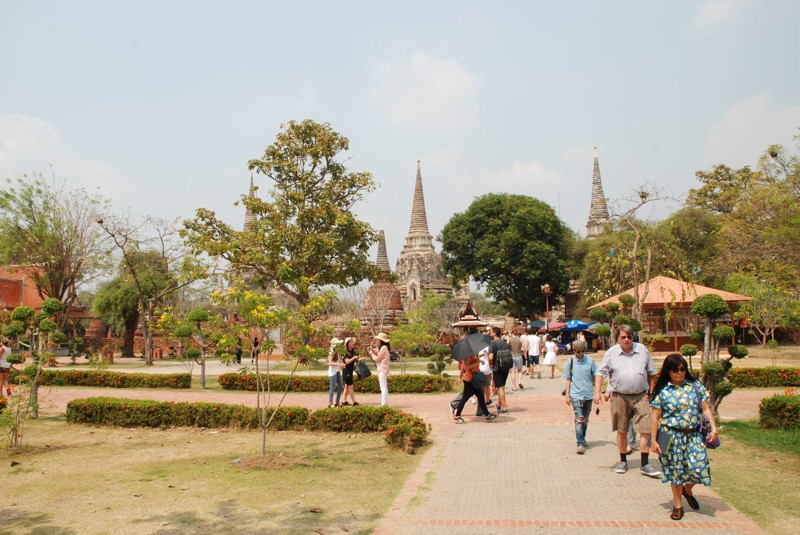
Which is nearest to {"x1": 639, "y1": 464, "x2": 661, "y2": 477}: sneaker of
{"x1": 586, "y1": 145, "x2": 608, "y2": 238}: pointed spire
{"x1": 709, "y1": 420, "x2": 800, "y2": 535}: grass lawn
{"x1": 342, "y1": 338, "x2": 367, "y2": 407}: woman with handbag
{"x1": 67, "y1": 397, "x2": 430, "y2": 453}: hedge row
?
{"x1": 709, "y1": 420, "x2": 800, "y2": 535}: grass lawn

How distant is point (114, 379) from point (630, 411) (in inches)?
619

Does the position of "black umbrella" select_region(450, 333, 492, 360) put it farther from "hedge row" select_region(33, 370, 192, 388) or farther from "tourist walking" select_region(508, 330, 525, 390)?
"hedge row" select_region(33, 370, 192, 388)

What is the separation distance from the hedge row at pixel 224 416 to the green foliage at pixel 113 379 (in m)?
6.06

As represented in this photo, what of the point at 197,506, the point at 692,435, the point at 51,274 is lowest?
the point at 197,506

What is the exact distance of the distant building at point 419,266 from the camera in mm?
55938

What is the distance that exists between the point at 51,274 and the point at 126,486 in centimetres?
2550

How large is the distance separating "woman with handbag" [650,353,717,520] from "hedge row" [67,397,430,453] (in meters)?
4.11

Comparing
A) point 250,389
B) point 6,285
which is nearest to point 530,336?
point 250,389

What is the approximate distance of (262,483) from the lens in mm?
7340

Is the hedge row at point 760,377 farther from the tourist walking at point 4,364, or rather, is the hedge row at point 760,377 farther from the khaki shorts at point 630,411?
the tourist walking at point 4,364

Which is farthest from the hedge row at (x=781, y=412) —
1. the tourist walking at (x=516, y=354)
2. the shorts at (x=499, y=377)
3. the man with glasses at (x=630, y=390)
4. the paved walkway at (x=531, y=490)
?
the tourist walking at (x=516, y=354)

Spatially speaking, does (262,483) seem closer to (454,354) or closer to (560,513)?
(560,513)

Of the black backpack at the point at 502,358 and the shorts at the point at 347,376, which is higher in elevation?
the black backpack at the point at 502,358

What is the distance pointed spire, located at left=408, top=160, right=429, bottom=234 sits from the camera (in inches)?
2361
